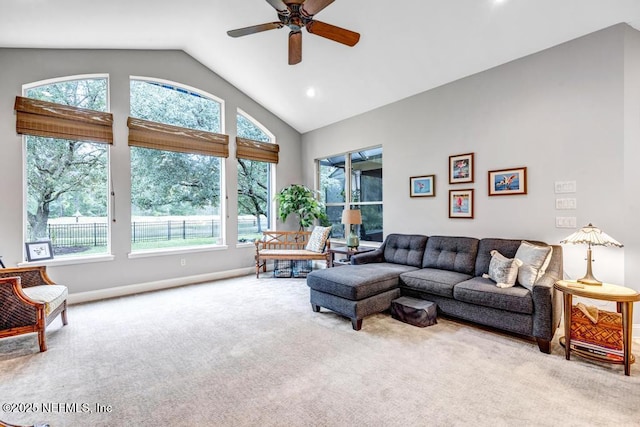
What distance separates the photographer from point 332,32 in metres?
2.78

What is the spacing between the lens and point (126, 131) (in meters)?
4.50

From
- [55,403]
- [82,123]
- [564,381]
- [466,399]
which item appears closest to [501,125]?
[564,381]

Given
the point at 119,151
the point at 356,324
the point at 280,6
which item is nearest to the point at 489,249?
the point at 356,324

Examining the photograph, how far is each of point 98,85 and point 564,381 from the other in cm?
625

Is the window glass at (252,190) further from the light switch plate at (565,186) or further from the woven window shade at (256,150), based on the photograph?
the light switch plate at (565,186)

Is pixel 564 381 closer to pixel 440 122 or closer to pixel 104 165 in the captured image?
pixel 440 122

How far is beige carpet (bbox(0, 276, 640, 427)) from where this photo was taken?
5.93 ft

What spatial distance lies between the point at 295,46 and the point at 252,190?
11.3ft

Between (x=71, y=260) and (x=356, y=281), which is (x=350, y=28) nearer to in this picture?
(x=356, y=281)

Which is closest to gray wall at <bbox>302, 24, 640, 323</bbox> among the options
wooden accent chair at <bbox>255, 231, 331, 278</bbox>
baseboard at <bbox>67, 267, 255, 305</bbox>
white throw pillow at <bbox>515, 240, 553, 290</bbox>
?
white throw pillow at <bbox>515, 240, 553, 290</bbox>

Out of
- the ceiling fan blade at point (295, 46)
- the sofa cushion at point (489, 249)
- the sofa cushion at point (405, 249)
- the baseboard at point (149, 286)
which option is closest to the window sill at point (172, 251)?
the baseboard at point (149, 286)

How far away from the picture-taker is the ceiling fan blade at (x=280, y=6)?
2366 millimetres

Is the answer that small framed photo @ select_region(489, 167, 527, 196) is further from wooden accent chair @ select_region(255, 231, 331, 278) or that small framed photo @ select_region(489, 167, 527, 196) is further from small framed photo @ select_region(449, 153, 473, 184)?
wooden accent chair @ select_region(255, 231, 331, 278)

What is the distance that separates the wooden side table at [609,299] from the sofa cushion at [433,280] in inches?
35.5
